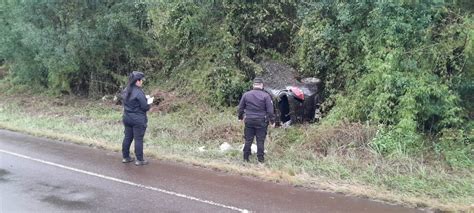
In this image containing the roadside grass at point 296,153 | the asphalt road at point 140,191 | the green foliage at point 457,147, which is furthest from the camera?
the green foliage at point 457,147

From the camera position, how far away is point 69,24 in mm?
18453

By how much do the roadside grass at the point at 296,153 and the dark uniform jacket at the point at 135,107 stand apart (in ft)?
3.61

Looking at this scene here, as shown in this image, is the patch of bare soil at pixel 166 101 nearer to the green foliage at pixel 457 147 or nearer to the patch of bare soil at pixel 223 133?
the patch of bare soil at pixel 223 133

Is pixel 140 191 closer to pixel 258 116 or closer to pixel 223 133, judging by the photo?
pixel 258 116

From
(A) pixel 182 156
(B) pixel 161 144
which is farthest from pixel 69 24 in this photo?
(A) pixel 182 156

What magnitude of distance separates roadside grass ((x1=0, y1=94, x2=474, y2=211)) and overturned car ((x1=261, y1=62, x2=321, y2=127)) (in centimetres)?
70

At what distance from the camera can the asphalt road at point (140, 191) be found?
6969 mm

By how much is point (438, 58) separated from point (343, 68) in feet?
8.53

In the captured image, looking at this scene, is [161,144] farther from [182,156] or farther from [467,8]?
[467,8]

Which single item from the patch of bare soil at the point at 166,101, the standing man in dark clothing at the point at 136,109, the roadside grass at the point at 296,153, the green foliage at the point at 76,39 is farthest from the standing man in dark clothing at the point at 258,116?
the green foliage at the point at 76,39

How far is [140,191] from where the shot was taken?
25.4 ft

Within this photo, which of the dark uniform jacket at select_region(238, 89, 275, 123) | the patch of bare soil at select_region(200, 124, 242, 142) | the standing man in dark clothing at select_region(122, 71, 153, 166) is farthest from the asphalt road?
the patch of bare soil at select_region(200, 124, 242, 142)

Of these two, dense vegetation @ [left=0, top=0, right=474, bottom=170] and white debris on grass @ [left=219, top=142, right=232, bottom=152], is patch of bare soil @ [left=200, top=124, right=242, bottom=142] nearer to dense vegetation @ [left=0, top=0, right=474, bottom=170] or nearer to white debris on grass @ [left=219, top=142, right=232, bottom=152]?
white debris on grass @ [left=219, top=142, right=232, bottom=152]

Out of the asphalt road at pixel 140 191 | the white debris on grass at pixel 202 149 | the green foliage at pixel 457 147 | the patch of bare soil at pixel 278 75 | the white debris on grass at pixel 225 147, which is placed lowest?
the white debris on grass at pixel 202 149
